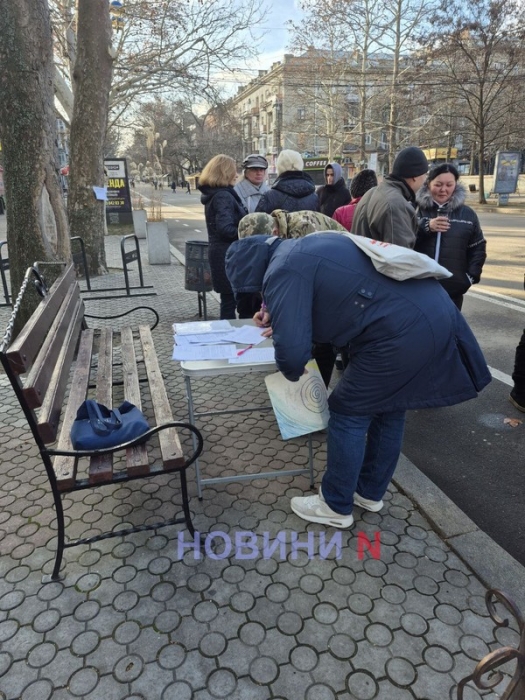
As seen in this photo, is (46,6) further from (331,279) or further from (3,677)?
(3,677)

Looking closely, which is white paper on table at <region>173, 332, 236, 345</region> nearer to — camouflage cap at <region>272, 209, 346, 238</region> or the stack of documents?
the stack of documents

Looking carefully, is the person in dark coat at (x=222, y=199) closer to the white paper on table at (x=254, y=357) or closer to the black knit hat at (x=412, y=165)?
the black knit hat at (x=412, y=165)

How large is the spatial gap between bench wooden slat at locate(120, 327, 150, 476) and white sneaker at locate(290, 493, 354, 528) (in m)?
0.89

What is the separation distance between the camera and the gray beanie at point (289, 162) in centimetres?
393

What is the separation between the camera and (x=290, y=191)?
392cm

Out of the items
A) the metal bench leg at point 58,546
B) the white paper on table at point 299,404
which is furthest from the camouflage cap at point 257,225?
the metal bench leg at point 58,546

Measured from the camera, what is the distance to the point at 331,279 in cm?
200

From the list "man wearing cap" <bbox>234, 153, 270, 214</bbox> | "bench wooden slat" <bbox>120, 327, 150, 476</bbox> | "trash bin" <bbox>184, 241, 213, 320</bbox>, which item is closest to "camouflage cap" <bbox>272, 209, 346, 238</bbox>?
"bench wooden slat" <bbox>120, 327, 150, 476</bbox>

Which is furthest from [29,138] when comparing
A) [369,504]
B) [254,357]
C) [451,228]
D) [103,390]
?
[369,504]

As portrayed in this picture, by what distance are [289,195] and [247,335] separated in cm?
158

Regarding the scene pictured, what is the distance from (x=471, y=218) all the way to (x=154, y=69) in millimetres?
Answer: 15807

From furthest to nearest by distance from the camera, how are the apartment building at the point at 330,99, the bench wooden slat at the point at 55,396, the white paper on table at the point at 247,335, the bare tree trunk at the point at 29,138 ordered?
the apartment building at the point at 330,99
the bare tree trunk at the point at 29,138
the white paper on table at the point at 247,335
the bench wooden slat at the point at 55,396

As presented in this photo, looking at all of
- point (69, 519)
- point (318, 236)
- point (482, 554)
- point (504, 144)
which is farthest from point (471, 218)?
point (504, 144)

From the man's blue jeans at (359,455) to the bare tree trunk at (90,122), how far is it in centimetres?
814
